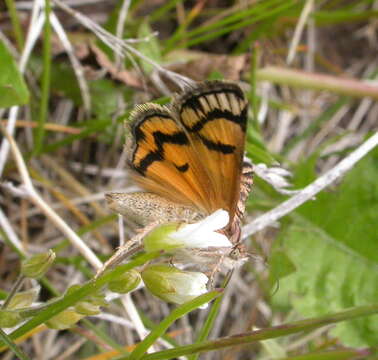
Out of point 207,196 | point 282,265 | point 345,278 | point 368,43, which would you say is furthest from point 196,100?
point 368,43

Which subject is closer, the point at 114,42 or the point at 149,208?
the point at 149,208

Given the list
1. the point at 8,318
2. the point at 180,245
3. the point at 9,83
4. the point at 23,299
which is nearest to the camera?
the point at 180,245

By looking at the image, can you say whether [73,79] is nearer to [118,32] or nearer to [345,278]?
[118,32]

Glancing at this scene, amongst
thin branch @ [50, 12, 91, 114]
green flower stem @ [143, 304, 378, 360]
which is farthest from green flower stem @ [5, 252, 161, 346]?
thin branch @ [50, 12, 91, 114]

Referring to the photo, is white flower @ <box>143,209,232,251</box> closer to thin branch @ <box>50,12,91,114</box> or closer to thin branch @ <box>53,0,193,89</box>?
thin branch @ <box>53,0,193,89</box>

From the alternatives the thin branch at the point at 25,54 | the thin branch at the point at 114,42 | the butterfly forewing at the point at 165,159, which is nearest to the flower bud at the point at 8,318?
the butterfly forewing at the point at 165,159

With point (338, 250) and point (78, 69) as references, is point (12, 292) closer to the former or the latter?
point (78, 69)

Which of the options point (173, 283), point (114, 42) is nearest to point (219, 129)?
point (173, 283)
